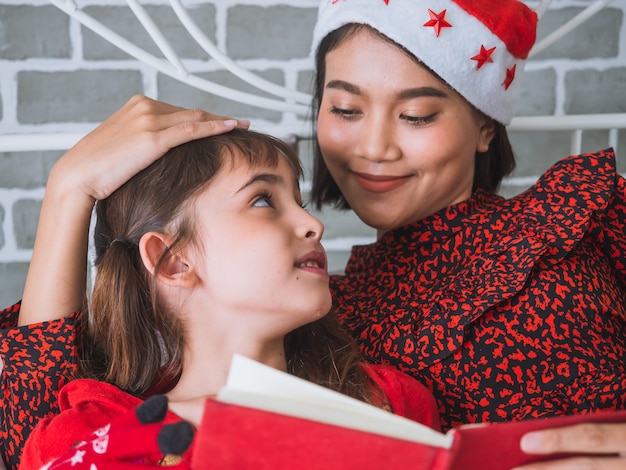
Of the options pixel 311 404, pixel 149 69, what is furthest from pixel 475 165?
pixel 311 404

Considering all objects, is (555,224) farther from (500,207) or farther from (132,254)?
(132,254)

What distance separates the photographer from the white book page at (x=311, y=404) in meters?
0.61

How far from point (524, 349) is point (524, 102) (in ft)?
3.06

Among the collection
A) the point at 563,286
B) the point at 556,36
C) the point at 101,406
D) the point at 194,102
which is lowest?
the point at 101,406

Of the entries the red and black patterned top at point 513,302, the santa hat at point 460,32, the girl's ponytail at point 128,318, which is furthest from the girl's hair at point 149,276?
the santa hat at point 460,32

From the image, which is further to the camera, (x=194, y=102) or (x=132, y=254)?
(x=194, y=102)

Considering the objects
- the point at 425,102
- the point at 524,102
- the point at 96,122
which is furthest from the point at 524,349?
the point at 96,122

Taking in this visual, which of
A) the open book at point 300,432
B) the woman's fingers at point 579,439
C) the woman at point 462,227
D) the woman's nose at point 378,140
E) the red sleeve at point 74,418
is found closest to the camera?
the open book at point 300,432

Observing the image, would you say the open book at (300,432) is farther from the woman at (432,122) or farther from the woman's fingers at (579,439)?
the woman at (432,122)

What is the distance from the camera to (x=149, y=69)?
1.75 metres

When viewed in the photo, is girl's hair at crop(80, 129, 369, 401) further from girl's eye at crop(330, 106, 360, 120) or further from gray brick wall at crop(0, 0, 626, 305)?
gray brick wall at crop(0, 0, 626, 305)

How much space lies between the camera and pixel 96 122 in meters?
1.78

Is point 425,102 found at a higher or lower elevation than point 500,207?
higher

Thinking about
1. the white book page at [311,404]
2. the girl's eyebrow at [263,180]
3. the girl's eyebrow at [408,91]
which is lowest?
the white book page at [311,404]
